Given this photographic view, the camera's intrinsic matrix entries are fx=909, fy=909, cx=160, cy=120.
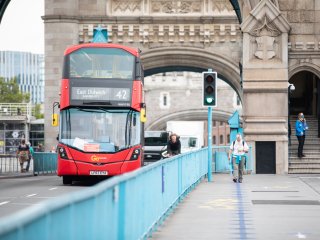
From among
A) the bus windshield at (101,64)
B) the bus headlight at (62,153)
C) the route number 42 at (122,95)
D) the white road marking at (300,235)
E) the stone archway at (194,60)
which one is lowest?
the white road marking at (300,235)

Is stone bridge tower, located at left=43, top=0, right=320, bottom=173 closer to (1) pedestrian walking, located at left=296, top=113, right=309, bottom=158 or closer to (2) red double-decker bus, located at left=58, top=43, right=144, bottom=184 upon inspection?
(1) pedestrian walking, located at left=296, top=113, right=309, bottom=158

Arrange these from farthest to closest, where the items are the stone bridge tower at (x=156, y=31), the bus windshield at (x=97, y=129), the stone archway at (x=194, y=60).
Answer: the stone archway at (x=194, y=60), the stone bridge tower at (x=156, y=31), the bus windshield at (x=97, y=129)

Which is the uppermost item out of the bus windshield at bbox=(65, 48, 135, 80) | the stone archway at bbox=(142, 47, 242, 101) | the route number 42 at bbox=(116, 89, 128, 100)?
the stone archway at bbox=(142, 47, 242, 101)

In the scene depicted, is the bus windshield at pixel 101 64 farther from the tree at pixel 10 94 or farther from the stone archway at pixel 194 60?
the tree at pixel 10 94

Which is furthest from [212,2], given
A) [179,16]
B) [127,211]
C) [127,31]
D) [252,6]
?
[127,211]

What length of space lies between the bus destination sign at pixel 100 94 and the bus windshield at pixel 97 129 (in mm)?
412

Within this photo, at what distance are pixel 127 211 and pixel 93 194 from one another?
2412 mm

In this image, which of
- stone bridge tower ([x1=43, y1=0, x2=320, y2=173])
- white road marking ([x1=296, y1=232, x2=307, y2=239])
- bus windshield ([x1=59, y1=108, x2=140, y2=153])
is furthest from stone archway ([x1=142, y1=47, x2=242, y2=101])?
white road marking ([x1=296, y1=232, x2=307, y2=239])

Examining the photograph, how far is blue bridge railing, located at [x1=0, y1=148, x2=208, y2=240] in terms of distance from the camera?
4.22 metres

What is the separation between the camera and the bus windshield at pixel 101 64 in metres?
23.8

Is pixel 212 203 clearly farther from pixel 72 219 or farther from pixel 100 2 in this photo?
pixel 100 2

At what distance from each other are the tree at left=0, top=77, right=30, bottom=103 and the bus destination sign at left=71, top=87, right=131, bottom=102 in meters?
105

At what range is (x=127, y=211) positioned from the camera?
26.9ft

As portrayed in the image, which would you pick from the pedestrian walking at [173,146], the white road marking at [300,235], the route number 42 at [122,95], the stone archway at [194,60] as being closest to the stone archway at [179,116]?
the stone archway at [194,60]
